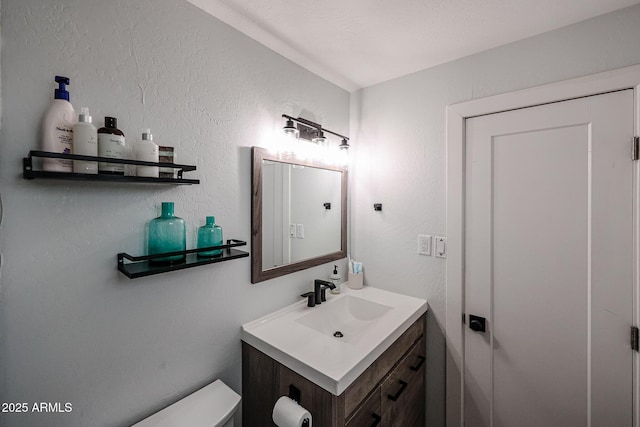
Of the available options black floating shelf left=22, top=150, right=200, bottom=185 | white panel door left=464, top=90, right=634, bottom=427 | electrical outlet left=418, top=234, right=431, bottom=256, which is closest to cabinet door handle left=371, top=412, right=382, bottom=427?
white panel door left=464, top=90, right=634, bottom=427

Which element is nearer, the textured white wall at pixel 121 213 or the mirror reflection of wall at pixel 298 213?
the textured white wall at pixel 121 213

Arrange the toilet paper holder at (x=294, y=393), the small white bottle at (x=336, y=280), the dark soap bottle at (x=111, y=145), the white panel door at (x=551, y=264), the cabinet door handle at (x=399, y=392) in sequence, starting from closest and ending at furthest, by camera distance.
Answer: the dark soap bottle at (x=111, y=145) → the toilet paper holder at (x=294, y=393) → the white panel door at (x=551, y=264) → the cabinet door handle at (x=399, y=392) → the small white bottle at (x=336, y=280)

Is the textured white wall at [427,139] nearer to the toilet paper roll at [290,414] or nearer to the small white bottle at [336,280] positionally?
the small white bottle at [336,280]

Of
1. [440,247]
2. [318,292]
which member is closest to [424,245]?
[440,247]

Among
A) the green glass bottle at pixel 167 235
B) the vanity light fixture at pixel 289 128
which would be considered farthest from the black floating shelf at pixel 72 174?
the vanity light fixture at pixel 289 128

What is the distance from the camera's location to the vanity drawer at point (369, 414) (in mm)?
1039

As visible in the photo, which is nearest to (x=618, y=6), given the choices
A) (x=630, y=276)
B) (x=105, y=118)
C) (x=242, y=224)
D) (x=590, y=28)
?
(x=590, y=28)

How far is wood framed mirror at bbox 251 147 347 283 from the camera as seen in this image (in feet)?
4.42

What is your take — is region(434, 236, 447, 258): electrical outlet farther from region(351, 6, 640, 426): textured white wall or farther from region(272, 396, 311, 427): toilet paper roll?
region(272, 396, 311, 427): toilet paper roll

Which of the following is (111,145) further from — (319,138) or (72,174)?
(319,138)

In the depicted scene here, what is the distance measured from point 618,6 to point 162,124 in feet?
6.44

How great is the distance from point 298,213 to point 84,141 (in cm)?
102

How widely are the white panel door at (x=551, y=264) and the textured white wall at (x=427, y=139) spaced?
164 mm

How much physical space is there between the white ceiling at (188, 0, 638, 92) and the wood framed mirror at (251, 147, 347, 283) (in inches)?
23.7
